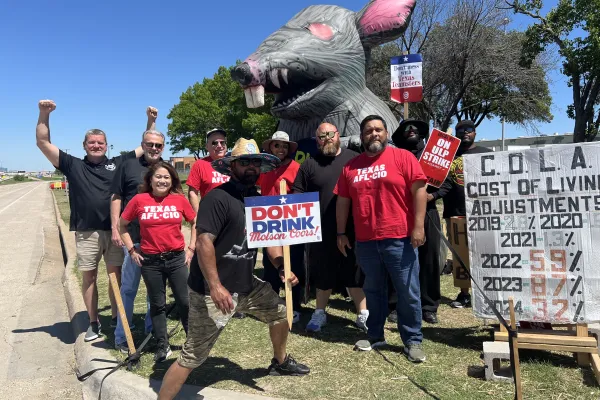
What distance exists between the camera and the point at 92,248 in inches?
149

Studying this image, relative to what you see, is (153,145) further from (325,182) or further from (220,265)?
(220,265)

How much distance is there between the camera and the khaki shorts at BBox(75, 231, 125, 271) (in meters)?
3.78

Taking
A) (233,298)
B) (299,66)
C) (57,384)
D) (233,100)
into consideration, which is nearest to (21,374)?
(57,384)

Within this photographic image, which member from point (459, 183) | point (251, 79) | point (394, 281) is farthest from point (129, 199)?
point (459, 183)

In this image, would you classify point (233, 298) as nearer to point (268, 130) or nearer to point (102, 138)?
point (102, 138)

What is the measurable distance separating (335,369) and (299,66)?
9.54 ft

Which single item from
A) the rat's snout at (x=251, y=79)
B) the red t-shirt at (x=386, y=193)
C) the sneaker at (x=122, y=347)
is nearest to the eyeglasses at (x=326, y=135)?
the red t-shirt at (x=386, y=193)

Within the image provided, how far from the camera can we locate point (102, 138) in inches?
152

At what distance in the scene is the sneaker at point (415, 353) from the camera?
124 inches

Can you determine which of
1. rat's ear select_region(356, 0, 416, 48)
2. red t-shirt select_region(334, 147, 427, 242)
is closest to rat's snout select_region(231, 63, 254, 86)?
rat's ear select_region(356, 0, 416, 48)

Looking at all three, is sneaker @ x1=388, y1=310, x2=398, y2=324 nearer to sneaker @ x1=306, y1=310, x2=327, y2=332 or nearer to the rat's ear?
sneaker @ x1=306, y1=310, x2=327, y2=332

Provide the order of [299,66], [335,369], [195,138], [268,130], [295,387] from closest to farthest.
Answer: [295,387]
[335,369]
[299,66]
[268,130]
[195,138]

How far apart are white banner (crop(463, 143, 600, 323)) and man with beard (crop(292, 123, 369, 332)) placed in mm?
1066

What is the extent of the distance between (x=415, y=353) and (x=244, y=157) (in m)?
1.91
